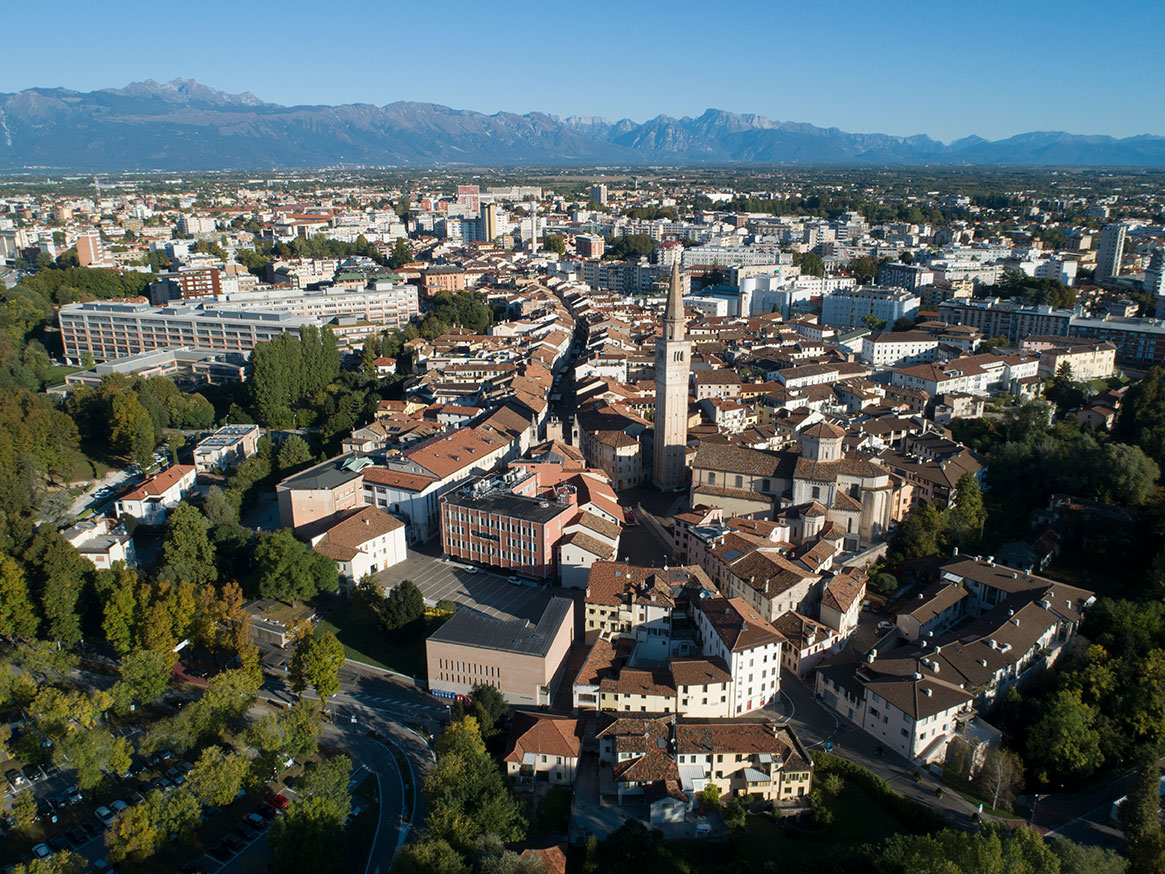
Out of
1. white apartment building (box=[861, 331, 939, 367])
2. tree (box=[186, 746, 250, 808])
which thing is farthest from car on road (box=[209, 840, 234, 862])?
white apartment building (box=[861, 331, 939, 367])

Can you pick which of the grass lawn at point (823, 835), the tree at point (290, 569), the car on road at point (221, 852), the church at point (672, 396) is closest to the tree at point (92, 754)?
the car on road at point (221, 852)

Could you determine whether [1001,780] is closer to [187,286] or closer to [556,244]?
[187,286]

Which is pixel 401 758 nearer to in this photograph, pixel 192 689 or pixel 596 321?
pixel 192 689

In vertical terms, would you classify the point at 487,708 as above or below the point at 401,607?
below

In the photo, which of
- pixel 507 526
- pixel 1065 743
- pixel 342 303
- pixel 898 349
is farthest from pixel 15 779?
pixel 898 349

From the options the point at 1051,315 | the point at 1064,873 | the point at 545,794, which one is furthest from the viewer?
the point at 1051,315

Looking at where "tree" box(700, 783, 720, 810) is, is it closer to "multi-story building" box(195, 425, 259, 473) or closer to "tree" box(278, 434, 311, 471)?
"tree" box(278, 434, 311, 471)

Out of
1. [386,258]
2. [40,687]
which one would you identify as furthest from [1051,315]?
[386,258]

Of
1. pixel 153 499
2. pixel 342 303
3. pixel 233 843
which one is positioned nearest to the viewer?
pixel 233 843
